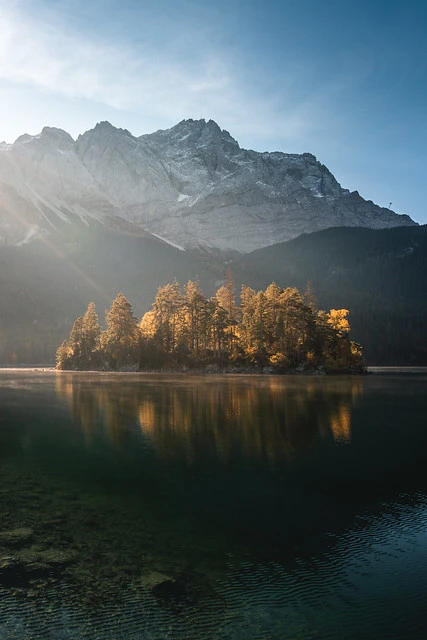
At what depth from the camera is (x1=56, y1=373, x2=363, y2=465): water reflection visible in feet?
99.3

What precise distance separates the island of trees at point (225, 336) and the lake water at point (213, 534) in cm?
8703

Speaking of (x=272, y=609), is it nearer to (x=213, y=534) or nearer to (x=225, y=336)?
(x=213, y=534)

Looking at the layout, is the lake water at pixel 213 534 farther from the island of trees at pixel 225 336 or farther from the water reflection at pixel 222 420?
the island of trees at pixel 225 336

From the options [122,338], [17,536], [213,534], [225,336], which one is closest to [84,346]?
[122,338]

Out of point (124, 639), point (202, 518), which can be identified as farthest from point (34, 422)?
point (124, 639)

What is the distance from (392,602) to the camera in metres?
11.9

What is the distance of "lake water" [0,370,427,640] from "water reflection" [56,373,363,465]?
0.35 meters

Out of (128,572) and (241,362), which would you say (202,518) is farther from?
(241,362)

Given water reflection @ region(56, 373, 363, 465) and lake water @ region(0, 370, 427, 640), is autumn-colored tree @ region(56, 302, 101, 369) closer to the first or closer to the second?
water reflection @ region(56, 373, 363, 465)

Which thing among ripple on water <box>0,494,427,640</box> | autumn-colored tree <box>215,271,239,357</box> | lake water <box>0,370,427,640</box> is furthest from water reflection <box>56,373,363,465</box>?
autumn-colored tree <box>215,271,239,357</box>

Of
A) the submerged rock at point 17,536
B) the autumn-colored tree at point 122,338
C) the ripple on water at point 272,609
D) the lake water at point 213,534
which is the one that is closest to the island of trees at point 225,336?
the autumn-colored tree at point 122,338

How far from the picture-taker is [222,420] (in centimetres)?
4031

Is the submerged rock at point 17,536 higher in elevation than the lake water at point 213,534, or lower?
higher

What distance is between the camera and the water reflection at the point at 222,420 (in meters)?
30.3
